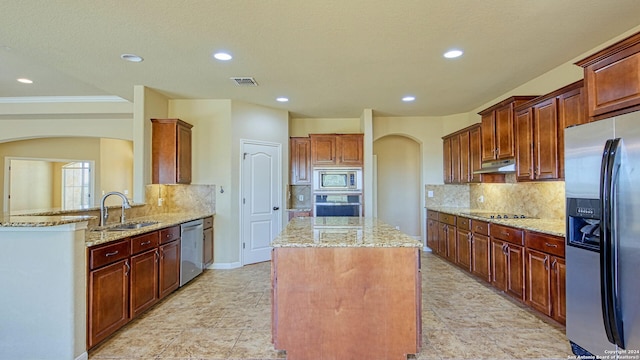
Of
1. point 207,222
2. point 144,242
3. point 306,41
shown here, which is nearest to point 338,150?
point 207,222

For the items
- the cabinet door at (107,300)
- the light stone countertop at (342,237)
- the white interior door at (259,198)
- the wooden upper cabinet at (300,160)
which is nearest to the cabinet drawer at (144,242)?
the cabinet door at (107,300)

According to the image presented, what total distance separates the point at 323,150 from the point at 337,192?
2.60ft

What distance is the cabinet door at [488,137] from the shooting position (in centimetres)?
444

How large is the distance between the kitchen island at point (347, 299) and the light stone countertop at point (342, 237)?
0.01 m

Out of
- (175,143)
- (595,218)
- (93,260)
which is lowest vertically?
(93,260)

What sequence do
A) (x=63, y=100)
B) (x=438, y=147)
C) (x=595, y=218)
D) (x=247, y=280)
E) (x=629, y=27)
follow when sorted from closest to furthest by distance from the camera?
1. (x=595, y=218)
2. (x=629, y=27)
3. (x=247, y=280)
4. (x=63, y=100)
5. (x=438, y=147)

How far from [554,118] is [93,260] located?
427 centimetres

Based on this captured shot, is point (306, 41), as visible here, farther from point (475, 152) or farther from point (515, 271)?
point (475, 152)

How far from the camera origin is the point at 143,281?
→ 3207mm

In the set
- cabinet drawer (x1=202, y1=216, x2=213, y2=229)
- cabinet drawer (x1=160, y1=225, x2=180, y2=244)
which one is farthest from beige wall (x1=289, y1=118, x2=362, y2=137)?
cabinet drawer (x1=160, y1=225, x2=180, y2=244)

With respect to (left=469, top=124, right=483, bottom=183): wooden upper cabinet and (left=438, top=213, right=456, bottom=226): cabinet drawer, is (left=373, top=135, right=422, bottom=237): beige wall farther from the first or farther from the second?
(left=469, top=124, right=483, bottom=183): wooden upper cabinet

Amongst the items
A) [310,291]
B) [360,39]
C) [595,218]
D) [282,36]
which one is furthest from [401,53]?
[310,291]

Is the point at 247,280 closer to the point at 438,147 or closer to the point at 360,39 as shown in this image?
the point at 360,39

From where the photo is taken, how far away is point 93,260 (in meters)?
2.52
